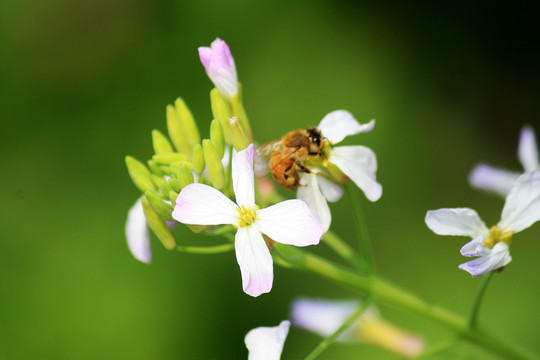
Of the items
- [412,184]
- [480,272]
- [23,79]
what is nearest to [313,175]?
[480,272]

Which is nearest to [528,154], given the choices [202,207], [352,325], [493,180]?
[493,180]

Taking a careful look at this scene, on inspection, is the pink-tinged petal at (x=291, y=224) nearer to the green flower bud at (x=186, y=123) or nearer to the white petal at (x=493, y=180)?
the green flower bud at (x=186, y=123)

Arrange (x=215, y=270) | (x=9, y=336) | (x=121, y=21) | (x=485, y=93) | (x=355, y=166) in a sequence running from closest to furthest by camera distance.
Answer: (x=355, y=166), (x=9, y=336), (x=215, y=270), (x=121, y=21), (x=485, y=93)

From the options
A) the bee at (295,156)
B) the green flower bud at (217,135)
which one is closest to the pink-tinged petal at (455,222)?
the bee at (295,156)

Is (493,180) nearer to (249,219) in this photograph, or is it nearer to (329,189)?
(329,189)

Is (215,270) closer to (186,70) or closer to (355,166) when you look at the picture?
(186,70)

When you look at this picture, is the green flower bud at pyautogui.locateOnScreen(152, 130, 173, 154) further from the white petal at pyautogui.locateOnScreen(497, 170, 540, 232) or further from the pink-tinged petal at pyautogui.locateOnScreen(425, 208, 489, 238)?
the white petal at pyautogui.locateOnScreen(497, 170, 540, 232)
